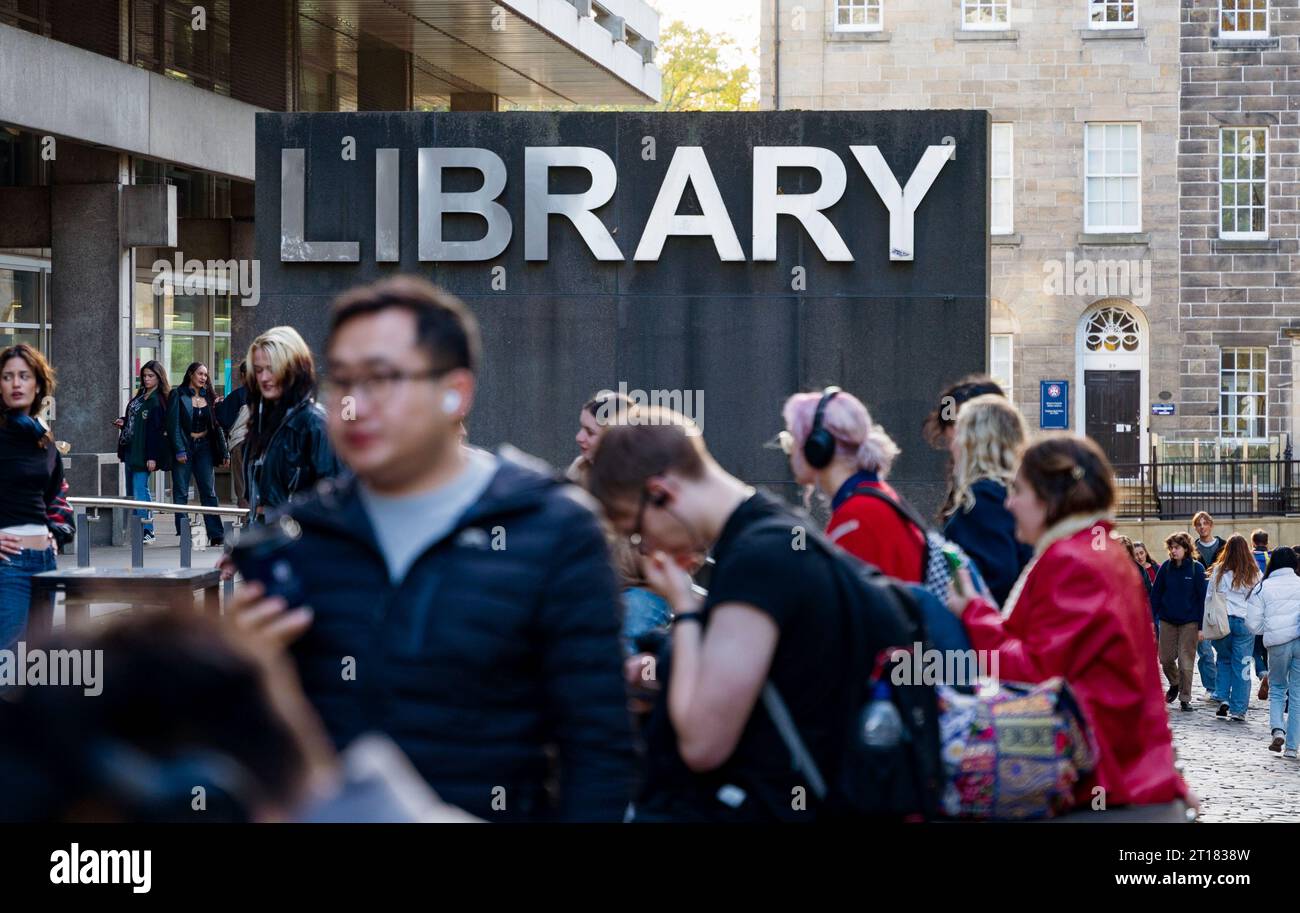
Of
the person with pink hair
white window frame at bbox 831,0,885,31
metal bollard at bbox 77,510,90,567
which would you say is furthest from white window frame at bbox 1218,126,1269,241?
the person with pink hair

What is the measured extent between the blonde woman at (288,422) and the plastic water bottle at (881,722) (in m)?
4.87

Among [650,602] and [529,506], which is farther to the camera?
[650,602]

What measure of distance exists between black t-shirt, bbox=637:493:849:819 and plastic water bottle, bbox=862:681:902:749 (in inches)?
4.1

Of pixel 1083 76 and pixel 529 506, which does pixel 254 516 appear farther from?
pixel 1083 76

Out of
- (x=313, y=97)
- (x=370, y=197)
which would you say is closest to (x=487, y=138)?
(x=370, y=197)

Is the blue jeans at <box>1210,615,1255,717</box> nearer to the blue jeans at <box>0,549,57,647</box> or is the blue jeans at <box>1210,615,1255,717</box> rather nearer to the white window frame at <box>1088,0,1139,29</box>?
the blue jeans at <box>0,549,57,647</box>

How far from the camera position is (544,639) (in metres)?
2.79

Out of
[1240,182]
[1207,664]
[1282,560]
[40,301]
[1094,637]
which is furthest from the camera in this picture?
[1240,182]

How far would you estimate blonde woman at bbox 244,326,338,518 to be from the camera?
8.02 meters

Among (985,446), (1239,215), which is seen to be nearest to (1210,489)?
(1239,215)

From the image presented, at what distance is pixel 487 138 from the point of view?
14078 millimetres

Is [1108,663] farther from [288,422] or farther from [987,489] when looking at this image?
[288,422]

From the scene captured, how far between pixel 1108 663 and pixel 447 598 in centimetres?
222

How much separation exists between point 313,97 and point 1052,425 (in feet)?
54.3
